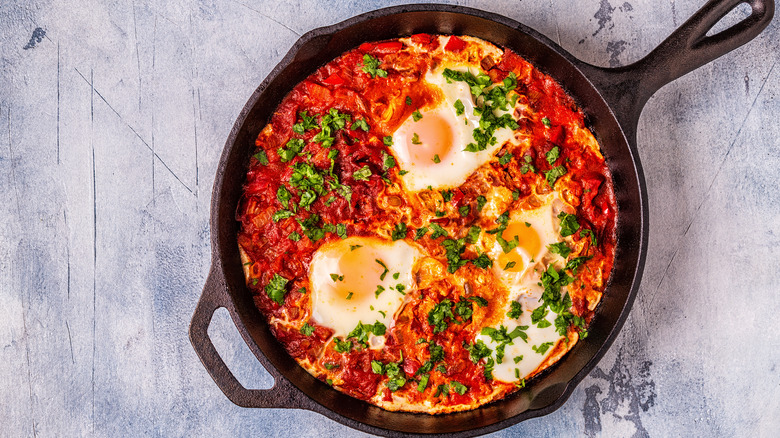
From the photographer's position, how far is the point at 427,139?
4.38m

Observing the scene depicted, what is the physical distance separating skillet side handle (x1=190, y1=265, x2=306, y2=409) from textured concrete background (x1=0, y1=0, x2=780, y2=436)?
0.68 meters

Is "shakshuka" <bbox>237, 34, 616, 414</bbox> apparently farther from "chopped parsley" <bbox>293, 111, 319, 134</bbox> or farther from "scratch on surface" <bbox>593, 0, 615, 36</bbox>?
"scratch on surface" <bbox>593, 0, 615, 36</bbox>

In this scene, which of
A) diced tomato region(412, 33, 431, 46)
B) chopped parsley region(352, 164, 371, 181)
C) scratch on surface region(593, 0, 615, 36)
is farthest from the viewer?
scratch on surface region(593, 0, 615, 36)

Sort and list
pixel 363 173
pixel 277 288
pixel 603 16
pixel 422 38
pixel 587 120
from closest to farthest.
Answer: pixel 363 173
pixel 277 288
pixel 422 38
pixel 587 120
pixel 603 16

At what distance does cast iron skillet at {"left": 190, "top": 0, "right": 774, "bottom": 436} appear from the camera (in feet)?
13.2

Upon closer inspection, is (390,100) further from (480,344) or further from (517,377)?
(517,377)

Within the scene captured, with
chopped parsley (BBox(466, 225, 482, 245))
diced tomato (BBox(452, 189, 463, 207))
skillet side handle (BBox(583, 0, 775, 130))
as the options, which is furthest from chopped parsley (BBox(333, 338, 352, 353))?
skillet side handle (BBox(583, 0, 775, 130))

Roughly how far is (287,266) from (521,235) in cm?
183

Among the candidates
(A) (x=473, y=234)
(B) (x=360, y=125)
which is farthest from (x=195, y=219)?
(A) (x=473, y=234)

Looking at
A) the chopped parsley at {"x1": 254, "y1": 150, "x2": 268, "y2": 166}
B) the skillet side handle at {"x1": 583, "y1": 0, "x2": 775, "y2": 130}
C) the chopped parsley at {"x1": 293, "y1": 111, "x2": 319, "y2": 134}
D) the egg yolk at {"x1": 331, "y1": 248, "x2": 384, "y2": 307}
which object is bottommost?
the egg yolk at {"x1": 331, "y1": 248, "x2": 384, "y2": 307}

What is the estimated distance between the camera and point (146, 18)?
478 cm

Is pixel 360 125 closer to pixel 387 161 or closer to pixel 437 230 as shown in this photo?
pixel 387 161

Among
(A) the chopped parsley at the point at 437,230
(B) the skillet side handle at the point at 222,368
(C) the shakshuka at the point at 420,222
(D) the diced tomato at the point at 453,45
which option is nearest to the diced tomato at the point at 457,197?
(C) the shakshuka at the point at 420,222

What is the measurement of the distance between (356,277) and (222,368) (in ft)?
3.81
